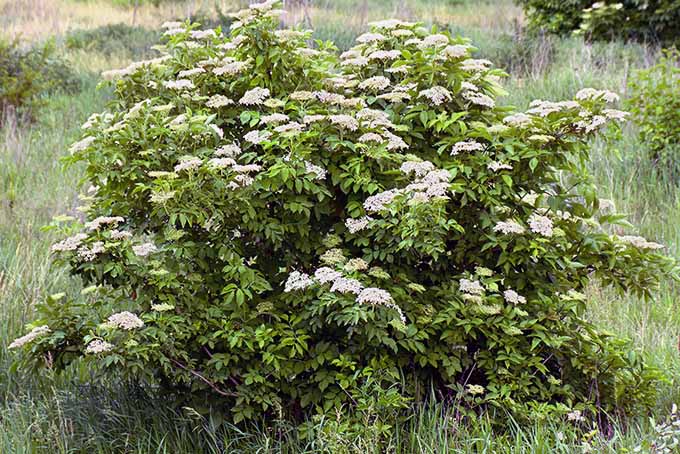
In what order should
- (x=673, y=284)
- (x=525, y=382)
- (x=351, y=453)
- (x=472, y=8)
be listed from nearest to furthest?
(x=351, y=453) → (x=525, y=382) → (x=673, y=284) → (x=472, y=8)

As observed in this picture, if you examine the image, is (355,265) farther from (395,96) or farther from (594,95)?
(594,95)

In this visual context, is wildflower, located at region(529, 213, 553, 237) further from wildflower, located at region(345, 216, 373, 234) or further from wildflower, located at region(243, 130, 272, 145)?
wildflower, located at region(243, 130, 272, 145)

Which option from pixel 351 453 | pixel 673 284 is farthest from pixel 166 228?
pixel 673 284

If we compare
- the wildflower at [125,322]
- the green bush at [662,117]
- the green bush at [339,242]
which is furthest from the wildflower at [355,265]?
the green bush at [662,117]

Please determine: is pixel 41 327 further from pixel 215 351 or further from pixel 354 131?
pixel 354 131

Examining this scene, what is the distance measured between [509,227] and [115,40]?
1377cm

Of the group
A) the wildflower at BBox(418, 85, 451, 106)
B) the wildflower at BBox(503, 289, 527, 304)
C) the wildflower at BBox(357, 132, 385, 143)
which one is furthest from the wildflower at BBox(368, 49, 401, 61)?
the wildflower at BBox(503, 289, 527, 304)

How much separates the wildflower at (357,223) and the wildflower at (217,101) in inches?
32.7

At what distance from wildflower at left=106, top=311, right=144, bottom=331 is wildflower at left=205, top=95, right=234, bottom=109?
1.07 metres

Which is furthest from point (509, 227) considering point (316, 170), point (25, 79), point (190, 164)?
point (25, 79)

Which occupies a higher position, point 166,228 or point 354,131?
point 354,131

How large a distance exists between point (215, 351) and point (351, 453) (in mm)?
819

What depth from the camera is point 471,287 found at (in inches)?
142

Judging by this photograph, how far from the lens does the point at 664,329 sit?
16.6 ft
